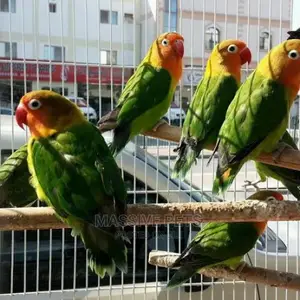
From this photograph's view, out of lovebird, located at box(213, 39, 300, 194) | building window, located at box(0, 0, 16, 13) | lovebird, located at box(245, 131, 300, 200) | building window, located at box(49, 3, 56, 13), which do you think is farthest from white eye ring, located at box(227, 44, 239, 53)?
building window, located at box(0, 0, 16, 13)

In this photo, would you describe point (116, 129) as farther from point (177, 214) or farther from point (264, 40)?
point (264, 40)

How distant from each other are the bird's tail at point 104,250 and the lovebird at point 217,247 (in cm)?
36

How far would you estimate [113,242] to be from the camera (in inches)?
40.0

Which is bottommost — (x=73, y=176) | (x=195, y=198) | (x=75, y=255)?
(x=75, y=255)

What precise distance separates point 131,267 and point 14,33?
3.06ft

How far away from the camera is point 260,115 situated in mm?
1194

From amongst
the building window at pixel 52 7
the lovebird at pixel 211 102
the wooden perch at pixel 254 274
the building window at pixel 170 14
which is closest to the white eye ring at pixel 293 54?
the lovebird at pixel 211 102

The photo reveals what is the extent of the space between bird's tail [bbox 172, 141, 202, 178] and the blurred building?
0.52 meters

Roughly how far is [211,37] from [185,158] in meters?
0.76

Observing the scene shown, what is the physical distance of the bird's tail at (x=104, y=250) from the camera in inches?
40.0

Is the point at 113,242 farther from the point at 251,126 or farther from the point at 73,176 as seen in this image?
the point at 251,126

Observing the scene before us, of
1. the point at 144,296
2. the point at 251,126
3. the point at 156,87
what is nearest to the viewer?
the point at 251,126

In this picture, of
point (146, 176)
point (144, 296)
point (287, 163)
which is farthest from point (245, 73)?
point (144, 296)

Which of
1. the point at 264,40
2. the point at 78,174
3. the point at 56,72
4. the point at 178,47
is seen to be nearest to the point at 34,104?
the point at 78,174
